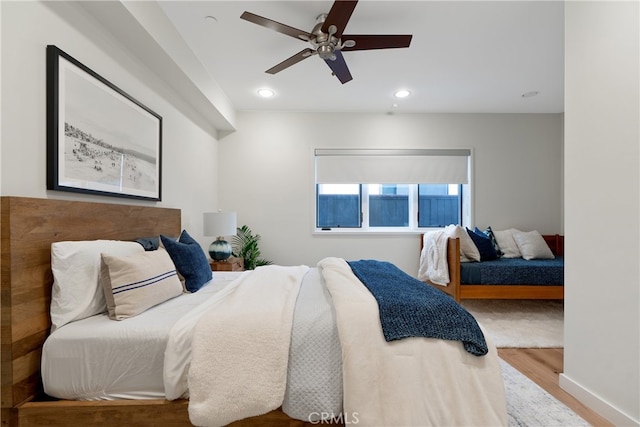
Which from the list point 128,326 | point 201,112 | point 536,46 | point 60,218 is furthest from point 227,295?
point 536,46

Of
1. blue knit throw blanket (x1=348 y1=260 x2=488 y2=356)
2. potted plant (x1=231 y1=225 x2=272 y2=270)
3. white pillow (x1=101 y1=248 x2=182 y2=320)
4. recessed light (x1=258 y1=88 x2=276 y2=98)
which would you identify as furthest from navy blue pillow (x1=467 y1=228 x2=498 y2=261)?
white pillow (x1=101 y1=248 x2=182 y2=320)

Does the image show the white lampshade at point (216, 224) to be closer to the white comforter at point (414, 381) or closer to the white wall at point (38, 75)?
the white wall at point (38, 75)

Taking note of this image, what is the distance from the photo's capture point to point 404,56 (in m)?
2.66

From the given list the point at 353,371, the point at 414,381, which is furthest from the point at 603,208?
the point at 353,371

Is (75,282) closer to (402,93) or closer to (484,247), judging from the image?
(402,93)

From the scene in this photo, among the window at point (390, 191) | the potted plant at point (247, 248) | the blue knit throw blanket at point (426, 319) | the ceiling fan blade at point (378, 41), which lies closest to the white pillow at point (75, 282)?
the blue knit throw blanket at point (426, 319)

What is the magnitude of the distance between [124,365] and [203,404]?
0.40 metres

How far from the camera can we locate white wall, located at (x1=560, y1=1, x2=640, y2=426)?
1441 mm

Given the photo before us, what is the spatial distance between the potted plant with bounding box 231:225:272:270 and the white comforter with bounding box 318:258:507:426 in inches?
108

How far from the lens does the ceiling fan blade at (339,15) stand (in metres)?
1.65

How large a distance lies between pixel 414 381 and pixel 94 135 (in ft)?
7.00

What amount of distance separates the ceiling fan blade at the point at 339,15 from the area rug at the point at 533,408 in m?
2.41

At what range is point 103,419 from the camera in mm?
1229

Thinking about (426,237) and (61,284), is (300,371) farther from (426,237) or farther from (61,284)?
(426,237)
